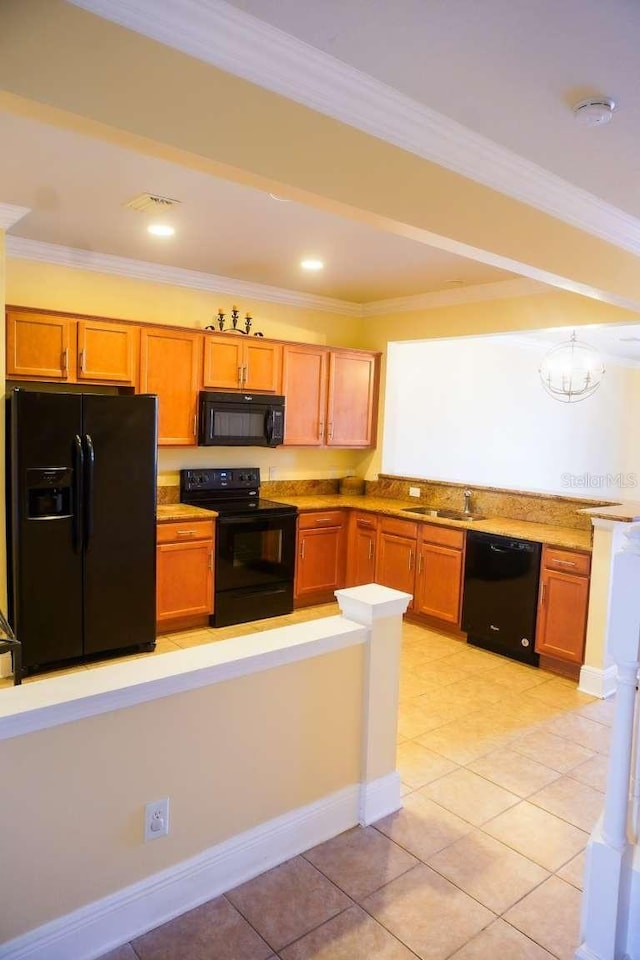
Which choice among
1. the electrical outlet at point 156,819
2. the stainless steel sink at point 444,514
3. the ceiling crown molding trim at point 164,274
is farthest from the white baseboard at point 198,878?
the ceiling crown molding trim at point 164,274

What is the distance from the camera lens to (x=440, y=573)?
481 centimetres

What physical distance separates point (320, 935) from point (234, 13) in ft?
8.52

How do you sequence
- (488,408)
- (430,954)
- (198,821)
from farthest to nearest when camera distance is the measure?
(488,408) < (198,821) < (430,954)

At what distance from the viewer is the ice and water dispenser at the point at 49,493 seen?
12.0 feet

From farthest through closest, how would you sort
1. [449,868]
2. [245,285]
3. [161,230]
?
[245,285], [161,230], [449,868]

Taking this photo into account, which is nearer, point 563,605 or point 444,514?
point 563,605

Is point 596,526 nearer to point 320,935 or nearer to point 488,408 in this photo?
point 320,935

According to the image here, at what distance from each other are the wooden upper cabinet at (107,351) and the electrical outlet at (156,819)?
297 centimetres

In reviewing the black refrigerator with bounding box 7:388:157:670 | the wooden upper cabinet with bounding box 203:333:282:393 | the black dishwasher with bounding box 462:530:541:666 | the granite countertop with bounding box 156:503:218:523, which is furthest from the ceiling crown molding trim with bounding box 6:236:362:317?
the black dishwasher with bounding box 462:530:541:666

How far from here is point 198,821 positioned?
2045 mm

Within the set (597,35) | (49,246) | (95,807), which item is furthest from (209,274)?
(95,807)

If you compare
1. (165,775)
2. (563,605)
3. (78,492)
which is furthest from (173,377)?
(165,775)

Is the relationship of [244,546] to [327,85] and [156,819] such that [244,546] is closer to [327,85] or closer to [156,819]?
[156,819]

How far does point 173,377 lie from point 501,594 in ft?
9.01
